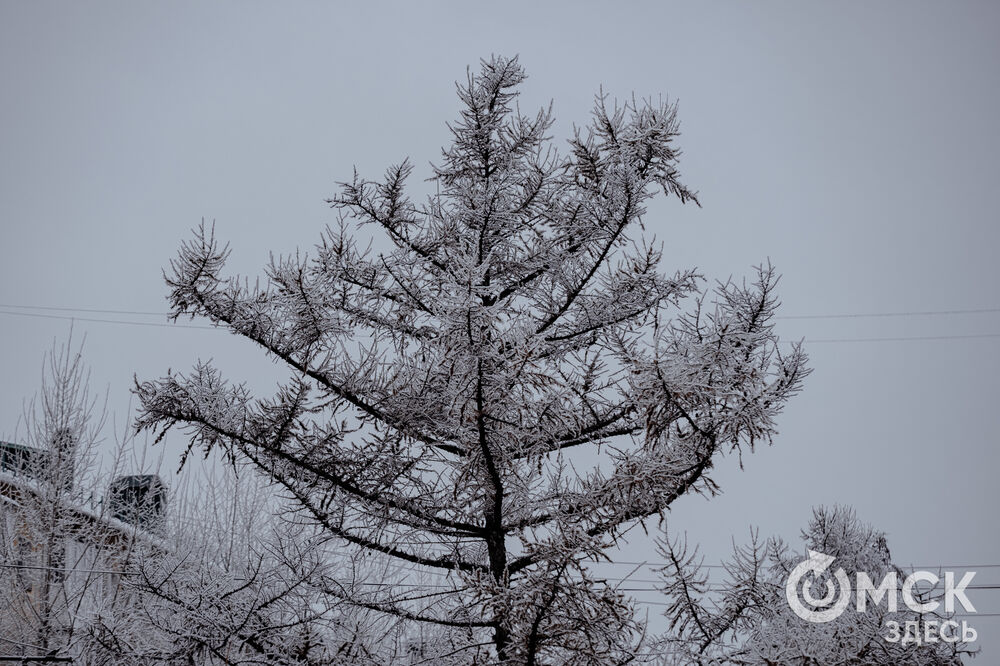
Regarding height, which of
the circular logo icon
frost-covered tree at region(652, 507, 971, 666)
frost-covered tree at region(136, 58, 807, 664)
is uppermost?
frost-covered tree at region(136, 58, 807, 664)

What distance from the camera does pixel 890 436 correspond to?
158875mm

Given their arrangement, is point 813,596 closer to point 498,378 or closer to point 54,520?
point 498,378

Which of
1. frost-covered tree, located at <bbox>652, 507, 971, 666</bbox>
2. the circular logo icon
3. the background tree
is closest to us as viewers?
frost-covered tree, located at <bbox>652, 507, 971, 666</bbox>

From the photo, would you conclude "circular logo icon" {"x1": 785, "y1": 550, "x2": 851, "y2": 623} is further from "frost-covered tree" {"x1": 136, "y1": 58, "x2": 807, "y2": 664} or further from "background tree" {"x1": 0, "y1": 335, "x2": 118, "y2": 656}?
"background tree" {"x1": 0, "y1": 335, "x2": 118, "y2": 656}

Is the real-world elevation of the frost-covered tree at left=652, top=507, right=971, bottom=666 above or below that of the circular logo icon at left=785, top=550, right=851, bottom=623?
below

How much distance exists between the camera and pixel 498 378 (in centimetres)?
462

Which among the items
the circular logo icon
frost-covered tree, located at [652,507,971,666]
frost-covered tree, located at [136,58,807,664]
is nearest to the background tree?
frost-covered tree, located at [136,58,807,664]

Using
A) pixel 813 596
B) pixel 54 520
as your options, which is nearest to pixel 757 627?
pixel 813 596

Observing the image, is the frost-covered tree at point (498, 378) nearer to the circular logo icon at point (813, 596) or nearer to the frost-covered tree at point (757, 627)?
the frost-covered tree at point (757, 627)

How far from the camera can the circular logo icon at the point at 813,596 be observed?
6227 millimetres

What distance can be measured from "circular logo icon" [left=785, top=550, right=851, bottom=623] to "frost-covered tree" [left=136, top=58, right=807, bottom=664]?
1.60m

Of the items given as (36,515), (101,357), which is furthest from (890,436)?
(36,515)

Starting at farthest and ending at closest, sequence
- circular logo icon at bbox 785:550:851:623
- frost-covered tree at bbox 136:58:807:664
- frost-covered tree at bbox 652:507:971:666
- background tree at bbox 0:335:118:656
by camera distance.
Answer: background tree at bbox 0:335:118:656
circular logo icon at bbox 785:550:851:623
frost-covered tree at bbox 652:507:971:666
frost-covered tree at bbox 136:58:807:664

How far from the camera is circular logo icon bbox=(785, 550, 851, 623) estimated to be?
623 cm
